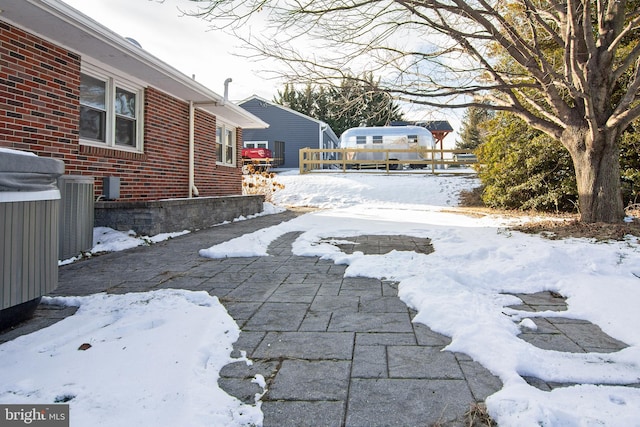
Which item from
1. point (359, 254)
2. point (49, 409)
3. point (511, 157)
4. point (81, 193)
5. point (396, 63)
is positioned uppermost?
point (396, 63)

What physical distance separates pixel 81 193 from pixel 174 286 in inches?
88.8

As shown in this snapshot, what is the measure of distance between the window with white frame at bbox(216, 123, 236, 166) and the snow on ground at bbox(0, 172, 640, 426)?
20.1 ft

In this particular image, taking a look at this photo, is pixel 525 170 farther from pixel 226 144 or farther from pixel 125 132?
pixel 125 132

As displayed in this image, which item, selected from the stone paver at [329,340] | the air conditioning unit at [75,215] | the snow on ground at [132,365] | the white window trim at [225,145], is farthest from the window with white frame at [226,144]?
the snow on ground at [132,365]

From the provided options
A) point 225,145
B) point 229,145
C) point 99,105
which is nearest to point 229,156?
point 229,145

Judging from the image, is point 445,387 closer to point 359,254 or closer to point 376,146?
point 359,254

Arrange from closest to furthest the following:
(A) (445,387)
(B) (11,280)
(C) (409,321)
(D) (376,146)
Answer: (A) (445,387), (B) (11,280), (C) (409,321), (D) (376,146)

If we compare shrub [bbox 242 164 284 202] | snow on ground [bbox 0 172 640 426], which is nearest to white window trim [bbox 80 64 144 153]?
snow on ground [bbox 0 172 640 426]

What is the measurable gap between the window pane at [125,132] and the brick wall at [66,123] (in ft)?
0.71

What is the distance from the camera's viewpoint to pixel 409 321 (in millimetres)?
2717

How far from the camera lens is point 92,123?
6.02 meters

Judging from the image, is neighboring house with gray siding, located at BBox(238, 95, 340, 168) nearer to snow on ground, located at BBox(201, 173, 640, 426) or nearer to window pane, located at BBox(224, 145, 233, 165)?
window pane, located at BBox(224, 145, 233, 165)

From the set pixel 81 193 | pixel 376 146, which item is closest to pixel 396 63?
pixel 81 193

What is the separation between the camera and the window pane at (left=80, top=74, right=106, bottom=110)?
5.80 m
